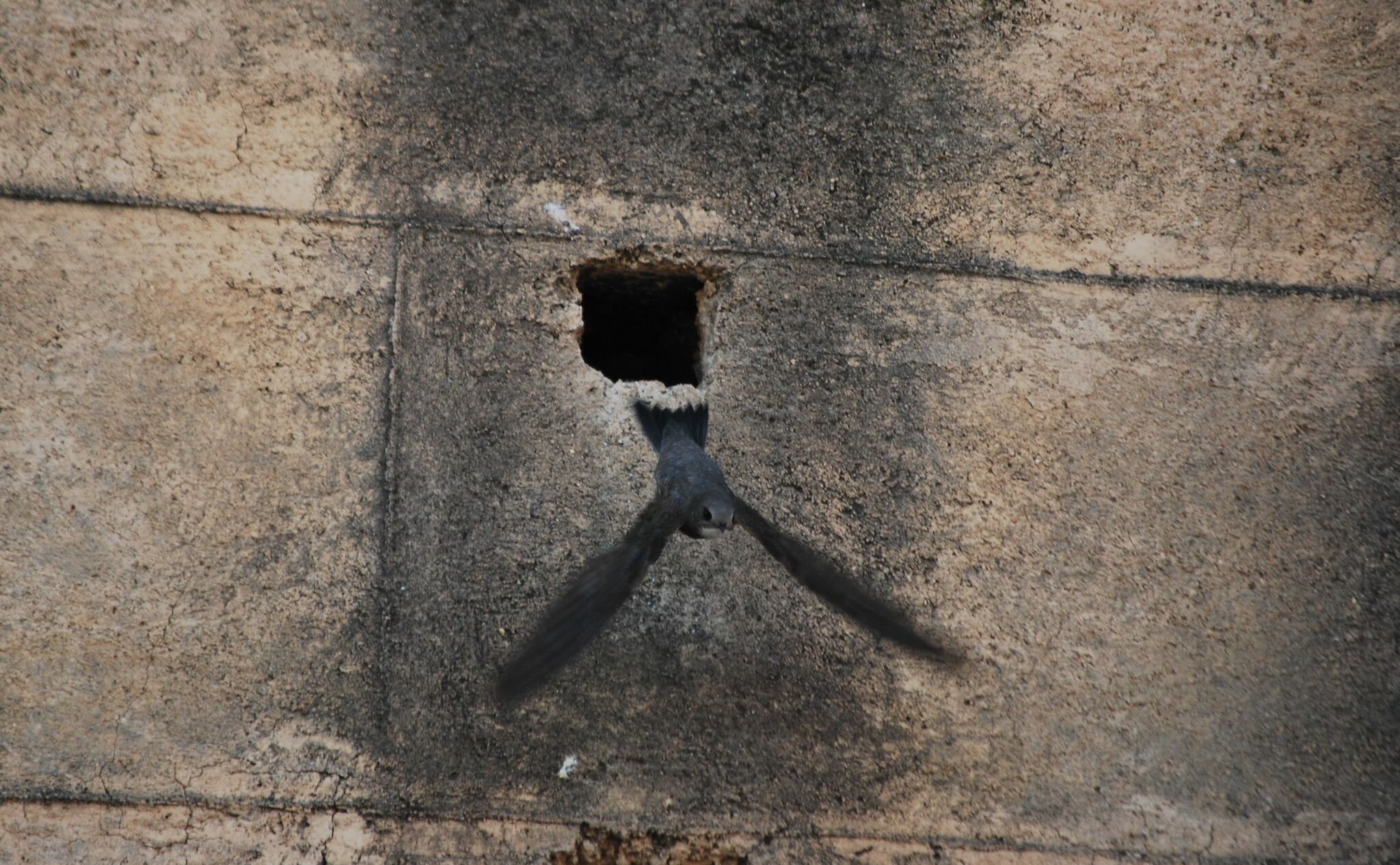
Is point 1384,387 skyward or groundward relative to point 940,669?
skyward

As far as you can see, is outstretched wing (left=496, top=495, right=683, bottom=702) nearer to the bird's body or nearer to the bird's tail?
the bird's body

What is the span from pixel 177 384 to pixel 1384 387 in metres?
2.95

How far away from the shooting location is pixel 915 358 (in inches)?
100.0

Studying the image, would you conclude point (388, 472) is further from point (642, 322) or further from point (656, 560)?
point (642, 322)

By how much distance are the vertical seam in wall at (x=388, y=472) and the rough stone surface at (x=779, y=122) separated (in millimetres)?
197

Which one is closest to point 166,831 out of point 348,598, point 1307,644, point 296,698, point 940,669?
point 296,698

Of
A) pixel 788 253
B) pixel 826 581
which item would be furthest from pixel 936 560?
pixel 788 253

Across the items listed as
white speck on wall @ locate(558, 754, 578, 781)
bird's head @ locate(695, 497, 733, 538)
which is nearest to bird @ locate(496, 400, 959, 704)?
bird's head @ locate(695, 497, 733, 538)

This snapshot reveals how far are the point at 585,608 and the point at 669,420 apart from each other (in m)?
0.50

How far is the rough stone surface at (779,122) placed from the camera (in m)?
2.42

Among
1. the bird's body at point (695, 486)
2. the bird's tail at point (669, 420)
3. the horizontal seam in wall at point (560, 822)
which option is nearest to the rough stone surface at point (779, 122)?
the bird's tail at point (669, 420)

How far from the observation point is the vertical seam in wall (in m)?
2.30

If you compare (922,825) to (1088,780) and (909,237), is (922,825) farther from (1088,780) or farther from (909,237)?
(909,237)

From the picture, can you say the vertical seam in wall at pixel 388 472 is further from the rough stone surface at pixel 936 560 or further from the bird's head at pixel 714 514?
the bird's head at pixel 714 514
